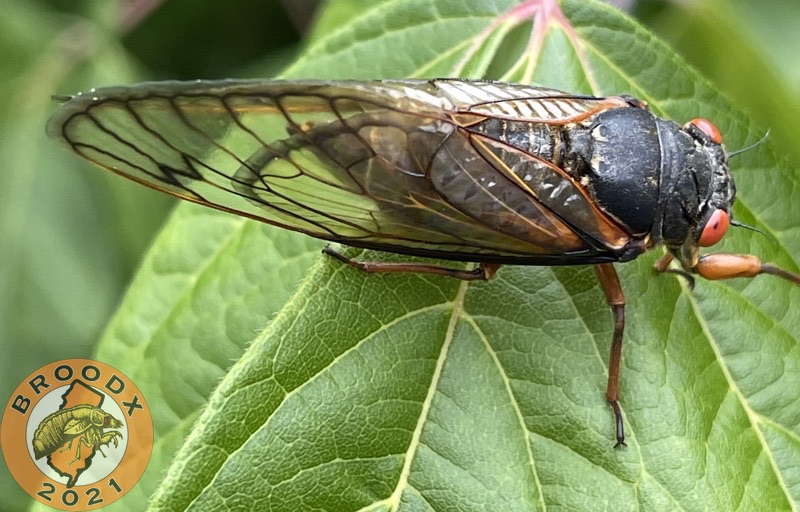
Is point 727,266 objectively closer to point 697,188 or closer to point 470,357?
point 697,188

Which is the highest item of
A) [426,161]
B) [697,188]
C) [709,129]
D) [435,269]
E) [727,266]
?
[709,129]

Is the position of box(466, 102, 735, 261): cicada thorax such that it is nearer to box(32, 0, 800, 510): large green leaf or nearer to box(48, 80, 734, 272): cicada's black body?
box(48, 80, 734, 272): cicada's black body

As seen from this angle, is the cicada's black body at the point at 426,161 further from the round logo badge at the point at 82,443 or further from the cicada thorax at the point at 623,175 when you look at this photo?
the round logo badge at the point at 82,443

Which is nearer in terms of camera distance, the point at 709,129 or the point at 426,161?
the point at 426,161

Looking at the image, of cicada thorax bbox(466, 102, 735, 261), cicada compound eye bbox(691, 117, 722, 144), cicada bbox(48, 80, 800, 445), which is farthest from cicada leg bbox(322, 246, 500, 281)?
cicada compound eye bbox(691, 117, 722, 144)

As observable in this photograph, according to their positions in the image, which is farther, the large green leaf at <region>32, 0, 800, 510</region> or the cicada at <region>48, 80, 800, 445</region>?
the cicada at <region>48, 80, 800, 445</region>

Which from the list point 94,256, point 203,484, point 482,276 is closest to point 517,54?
point 482,276

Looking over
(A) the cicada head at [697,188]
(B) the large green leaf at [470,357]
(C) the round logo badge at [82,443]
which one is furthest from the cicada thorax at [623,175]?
(C) the round logo badge at [82,443]

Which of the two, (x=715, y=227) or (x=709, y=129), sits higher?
(x=709, y=129)

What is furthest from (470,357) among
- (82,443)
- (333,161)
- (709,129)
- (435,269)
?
(82,443)
